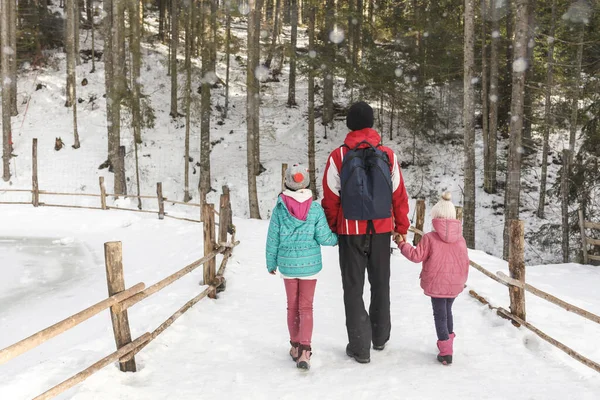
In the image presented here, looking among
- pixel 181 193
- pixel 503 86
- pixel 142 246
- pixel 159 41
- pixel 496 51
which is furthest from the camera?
pixel 159 41

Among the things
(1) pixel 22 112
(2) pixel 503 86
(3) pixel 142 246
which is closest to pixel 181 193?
(3) pixel 142 246

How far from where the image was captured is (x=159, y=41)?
34938 millimetres

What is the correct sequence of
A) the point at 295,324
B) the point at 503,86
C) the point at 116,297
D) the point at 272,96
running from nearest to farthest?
the point at 116,297 → the point at 295,324 → the point at 503,86 → the point at 272,96

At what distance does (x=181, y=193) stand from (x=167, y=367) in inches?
735

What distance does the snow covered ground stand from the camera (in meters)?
3.91

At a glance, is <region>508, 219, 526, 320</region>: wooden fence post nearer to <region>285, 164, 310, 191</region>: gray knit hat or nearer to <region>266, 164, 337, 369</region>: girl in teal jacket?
<region>266, 164, 337, 369</region>: girl in teal jacket

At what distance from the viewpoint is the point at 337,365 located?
4.32 meters

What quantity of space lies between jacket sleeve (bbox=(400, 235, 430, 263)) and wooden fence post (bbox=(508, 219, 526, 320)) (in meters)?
1.74

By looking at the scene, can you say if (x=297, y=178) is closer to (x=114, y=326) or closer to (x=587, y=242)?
(x=114, y=326)

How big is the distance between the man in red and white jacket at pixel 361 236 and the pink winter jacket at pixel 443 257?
252 mm

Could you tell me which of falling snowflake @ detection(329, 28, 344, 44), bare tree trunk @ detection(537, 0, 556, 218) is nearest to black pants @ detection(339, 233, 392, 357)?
bare tree trunk @ detection(537, 0, 556, 218)

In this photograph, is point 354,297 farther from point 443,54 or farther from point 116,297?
point 443,54

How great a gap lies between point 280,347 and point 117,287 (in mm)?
1841

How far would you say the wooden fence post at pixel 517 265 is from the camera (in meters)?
5.32
